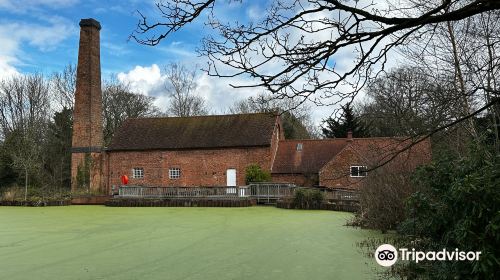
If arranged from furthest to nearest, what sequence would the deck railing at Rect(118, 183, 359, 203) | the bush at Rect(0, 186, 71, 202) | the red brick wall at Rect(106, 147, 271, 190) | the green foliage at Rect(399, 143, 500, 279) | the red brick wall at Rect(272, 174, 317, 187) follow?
the red brick wall at Rect(106, 147, 271, 190), the red brick wall at Rect(272, 174, 317, 187), the bush at Rect(0, 186, 71, 202), the deck railing at Rect(118, 183, 359, 203), the green foliage at Rect(399, 143, 500, 279)

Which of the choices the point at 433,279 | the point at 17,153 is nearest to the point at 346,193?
the point at 433,279

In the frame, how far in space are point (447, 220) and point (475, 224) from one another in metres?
0.62

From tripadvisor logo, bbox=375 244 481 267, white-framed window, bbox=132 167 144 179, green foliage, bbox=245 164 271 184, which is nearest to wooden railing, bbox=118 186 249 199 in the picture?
green foliage, bbox=245 164 271 184

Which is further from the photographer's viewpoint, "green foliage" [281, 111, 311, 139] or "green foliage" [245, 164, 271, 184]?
"green foliage" [281, 111, 311, 139]

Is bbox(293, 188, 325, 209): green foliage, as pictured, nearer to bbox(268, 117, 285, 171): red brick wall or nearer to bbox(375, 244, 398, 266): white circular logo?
bbox(268, 117, 285, 171): red brick wall

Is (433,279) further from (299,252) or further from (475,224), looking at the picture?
(299,252)

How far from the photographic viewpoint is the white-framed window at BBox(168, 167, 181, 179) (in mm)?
27812

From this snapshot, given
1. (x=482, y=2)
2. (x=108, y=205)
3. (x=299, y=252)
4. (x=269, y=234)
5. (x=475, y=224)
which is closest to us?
(x=482, y=2)

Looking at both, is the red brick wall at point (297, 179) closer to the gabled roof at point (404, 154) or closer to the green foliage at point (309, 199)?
the green foliage at point (309, 199)

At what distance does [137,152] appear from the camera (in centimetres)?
2853

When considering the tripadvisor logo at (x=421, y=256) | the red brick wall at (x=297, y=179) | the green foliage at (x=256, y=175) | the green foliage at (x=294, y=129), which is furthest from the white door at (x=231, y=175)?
the tripadvisor logo at (x=421, y=256)

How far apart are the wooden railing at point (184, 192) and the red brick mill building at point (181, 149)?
393cm

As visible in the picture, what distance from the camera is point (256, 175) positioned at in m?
25.6

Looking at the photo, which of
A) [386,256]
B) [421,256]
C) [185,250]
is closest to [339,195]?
[185,250]
